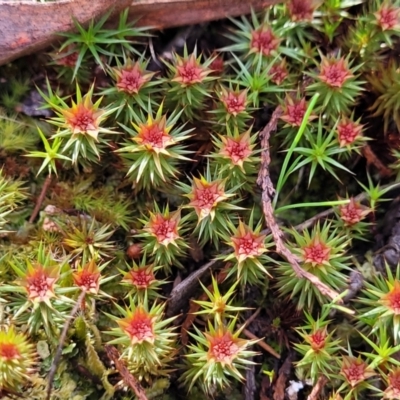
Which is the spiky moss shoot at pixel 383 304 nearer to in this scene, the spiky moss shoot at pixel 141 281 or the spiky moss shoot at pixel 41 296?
the spiky moss shoot at pixel 141 281

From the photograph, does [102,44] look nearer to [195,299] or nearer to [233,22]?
[233,22]

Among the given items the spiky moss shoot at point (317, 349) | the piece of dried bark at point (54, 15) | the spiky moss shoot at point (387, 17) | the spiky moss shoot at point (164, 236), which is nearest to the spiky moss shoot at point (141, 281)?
the spiky moss shoot at point (164, 236)

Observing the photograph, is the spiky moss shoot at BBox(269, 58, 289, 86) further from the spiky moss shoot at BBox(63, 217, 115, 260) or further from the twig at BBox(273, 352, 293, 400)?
the twig at BBox(273, 352, 293, 400)

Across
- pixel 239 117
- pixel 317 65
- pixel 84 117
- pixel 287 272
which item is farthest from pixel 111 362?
pixel 317 65

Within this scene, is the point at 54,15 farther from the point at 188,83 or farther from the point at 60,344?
the point at 60,344

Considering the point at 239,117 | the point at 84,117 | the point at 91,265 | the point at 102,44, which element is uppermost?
the point at 102,44

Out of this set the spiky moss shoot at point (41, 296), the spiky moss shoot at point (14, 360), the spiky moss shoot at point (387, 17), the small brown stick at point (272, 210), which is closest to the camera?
the spiky moss shoot at point (14, 360)
